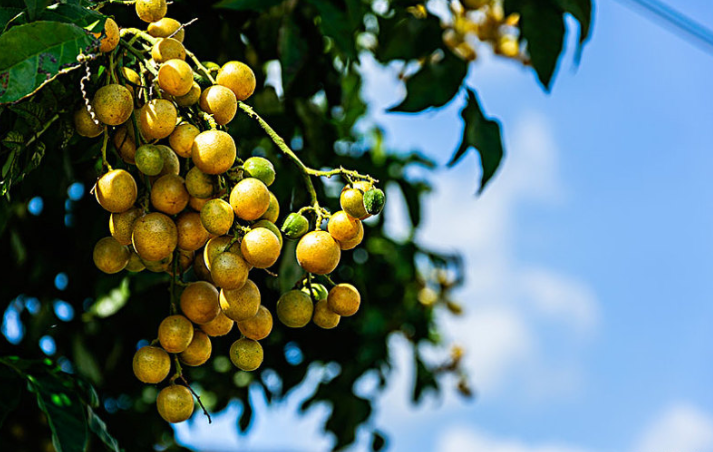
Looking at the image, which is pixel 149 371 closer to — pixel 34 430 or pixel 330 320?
pixel 330 320

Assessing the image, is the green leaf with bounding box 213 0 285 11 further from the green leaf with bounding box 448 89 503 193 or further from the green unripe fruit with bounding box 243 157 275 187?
the green unripe fruit with bounding box 243 157 275 187

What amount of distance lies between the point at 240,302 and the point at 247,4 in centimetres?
58

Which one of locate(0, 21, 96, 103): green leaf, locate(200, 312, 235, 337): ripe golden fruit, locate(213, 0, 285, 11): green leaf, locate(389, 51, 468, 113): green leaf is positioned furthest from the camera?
locate(389, 51, 468, 113): green leaf

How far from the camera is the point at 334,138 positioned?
64.9 inches

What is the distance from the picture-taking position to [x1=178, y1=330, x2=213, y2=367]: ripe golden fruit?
82 centimetres

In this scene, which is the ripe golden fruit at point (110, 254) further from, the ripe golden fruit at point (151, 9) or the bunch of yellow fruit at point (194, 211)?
the ripe golden fruit at point (151, 9)

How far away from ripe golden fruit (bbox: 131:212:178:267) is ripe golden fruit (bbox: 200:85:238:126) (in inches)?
4.1

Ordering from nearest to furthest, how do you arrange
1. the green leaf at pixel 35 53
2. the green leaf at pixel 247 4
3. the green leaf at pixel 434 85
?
the green leaf at pixel 35 53 → the green leaf at pixel 247 4 → the green leaf at pixel 434 85

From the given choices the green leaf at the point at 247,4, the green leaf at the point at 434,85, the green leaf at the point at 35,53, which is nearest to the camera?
the green leaf at the point at 35,53

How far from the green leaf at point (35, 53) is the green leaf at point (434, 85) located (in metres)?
0.63

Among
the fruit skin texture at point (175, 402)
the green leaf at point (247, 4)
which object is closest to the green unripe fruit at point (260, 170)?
the fruit skin texture at point (175, 402)

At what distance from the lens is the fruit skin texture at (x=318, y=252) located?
759 millimetres

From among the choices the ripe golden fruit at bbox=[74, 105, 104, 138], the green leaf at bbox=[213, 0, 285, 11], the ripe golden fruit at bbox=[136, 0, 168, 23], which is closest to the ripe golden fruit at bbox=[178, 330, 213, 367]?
the ripe golden fruit at bbox=[74, 105, 104, 138]

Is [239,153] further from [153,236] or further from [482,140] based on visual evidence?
[153,236]
